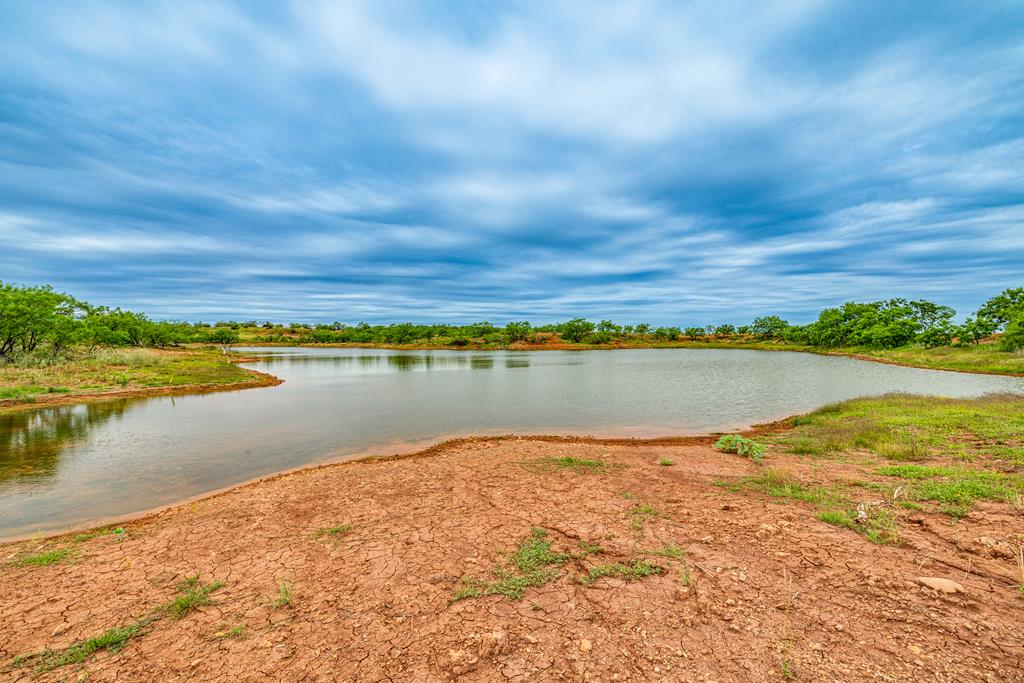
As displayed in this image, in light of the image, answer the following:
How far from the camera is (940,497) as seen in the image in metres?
6.69

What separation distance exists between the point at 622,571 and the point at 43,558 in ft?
28.9

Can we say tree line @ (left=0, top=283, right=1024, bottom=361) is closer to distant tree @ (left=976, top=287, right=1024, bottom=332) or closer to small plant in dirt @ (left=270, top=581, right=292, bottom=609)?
distant tree @ (left=976, top=287, right=1024, bottom=332)

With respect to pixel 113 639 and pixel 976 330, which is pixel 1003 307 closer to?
pixel 976 330

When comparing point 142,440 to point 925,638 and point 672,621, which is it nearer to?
point 672,621

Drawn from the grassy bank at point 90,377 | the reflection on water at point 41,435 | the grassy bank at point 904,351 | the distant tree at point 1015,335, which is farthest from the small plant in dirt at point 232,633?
the distant tree at point 1015,335

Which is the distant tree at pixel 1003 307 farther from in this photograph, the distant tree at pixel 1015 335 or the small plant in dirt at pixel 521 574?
the small plant in dirt at pixel 521 574

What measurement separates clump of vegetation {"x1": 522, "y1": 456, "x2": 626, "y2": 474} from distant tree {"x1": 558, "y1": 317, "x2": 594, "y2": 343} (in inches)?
4246

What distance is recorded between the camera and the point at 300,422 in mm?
18516

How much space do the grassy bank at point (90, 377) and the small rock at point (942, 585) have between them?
33085 millimetres

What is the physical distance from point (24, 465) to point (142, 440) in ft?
10.2

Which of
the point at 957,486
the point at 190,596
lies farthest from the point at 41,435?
the point at 957,486

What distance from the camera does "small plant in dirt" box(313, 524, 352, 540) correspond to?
6555mm

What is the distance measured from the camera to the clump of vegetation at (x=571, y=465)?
9750mm

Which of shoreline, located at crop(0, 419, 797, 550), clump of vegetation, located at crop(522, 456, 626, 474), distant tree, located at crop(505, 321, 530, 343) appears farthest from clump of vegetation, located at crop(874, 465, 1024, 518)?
distant tree, located at crop(505, 321, 530, 343)
